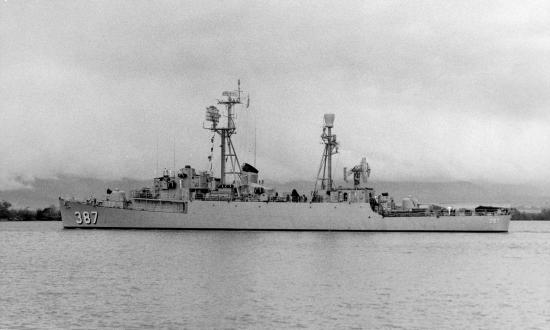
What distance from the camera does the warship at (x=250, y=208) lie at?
64062mm

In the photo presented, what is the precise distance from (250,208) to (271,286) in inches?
1369

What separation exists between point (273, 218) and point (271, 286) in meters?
35.6

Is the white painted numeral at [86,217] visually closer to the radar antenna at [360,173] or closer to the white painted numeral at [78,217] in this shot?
the white painted numeral at [78,217]

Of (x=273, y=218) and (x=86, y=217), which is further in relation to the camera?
(x=86, y=217)

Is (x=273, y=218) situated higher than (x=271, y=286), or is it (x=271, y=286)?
(x=273, y=218)

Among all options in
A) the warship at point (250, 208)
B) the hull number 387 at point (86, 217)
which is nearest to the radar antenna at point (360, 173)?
the warship at point (250, 208)

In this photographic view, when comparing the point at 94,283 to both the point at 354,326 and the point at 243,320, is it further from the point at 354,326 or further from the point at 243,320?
the point at 354,326

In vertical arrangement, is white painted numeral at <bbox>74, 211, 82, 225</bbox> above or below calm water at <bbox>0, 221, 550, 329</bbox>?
above

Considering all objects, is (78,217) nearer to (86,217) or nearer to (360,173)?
(86,217)

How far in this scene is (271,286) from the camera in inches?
1147

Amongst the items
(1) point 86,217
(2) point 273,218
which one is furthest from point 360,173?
(1) point 86,217

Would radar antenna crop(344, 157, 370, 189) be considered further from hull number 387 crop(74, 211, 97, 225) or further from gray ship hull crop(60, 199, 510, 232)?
hull number 387 crop(74, 211, 97, 225)

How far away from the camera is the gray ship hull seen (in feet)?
210

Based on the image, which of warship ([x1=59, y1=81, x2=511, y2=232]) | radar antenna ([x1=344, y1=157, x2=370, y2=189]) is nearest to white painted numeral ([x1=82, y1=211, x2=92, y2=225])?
warship ([x1=59, y1=81, x2=511, y2=232])
